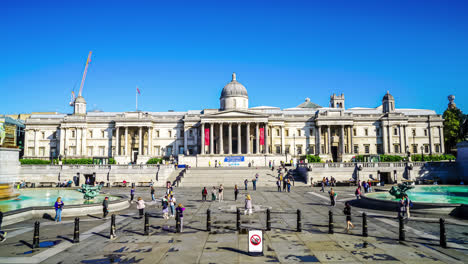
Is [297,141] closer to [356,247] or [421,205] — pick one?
[421,205]

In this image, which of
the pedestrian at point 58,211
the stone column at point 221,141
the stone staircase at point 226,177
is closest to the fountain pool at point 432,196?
the stone staircase at point 226,177

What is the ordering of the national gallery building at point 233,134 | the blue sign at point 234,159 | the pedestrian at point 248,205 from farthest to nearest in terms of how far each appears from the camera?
the national gallery building at point 233,134 → the blue sign at point 234,159 → the pedestrian at point 248,205

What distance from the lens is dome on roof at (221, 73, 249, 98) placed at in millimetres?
80125

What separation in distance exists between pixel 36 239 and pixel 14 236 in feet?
11.0

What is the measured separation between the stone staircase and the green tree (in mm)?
56117

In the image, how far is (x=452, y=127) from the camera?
81.9 meters

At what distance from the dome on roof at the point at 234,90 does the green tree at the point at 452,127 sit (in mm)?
52230

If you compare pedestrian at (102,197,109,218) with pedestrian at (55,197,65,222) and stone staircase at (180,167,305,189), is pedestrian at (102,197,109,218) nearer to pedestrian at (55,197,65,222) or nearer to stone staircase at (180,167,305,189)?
pedestrian at (55,197,65,222)

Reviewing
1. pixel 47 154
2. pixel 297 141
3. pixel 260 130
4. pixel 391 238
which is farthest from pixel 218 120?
pixel 391 238

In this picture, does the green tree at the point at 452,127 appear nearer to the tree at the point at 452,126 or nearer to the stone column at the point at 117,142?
the tree at the point at 452,126

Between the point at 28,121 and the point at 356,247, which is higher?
the point at 28,121

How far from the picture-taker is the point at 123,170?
170ft

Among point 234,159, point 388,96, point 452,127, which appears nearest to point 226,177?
point 234,159

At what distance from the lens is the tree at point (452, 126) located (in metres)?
81.1
